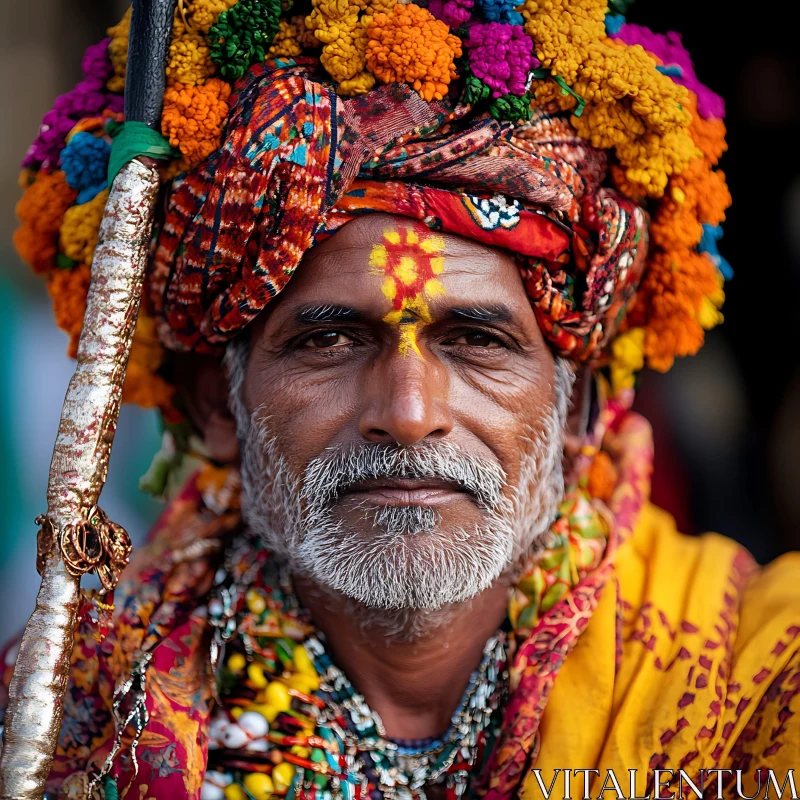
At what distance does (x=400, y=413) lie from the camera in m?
2.22

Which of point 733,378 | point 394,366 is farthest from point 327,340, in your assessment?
point 733,378

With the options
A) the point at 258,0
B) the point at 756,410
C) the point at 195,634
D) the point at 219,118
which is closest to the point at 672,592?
the point at 195,634

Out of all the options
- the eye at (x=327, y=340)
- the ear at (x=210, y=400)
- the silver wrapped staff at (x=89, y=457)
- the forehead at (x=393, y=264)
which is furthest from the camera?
the ear at (x=210, y=400)

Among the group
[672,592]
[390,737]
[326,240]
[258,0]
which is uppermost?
[258,0]

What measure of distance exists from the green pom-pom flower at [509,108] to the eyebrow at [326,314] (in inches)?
24.1

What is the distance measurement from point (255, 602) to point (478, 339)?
3.16 ft

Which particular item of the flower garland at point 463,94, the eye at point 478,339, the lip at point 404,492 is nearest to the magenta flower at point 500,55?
the flower garland at point 463,94

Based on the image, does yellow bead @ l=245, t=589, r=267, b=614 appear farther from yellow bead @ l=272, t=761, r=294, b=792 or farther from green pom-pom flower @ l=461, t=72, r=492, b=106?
green pom-pom flower @ l=461, t=72, r=492, b=106

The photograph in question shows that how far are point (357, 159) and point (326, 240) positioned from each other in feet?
0.73

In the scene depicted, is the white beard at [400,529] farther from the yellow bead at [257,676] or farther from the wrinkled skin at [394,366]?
the yellow bead at [257,676]

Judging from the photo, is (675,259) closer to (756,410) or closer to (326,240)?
(326,240)

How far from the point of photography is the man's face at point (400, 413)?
91.1 inches

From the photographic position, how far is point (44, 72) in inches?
222

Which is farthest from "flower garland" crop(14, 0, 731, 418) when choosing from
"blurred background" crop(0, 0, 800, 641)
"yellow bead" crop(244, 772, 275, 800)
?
"blurred background" crop(0, 0, 800, 641)
